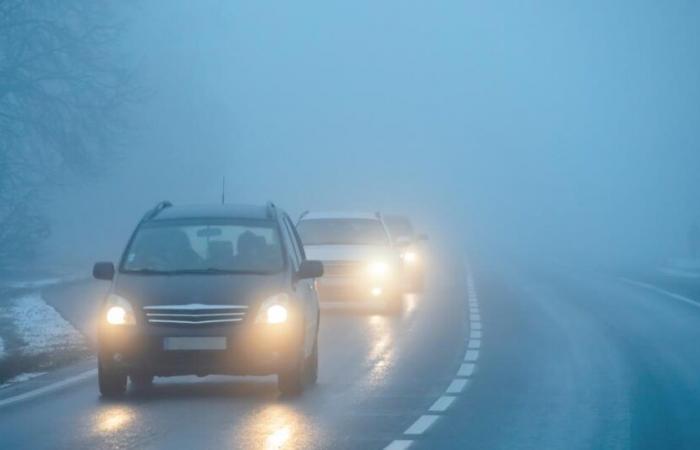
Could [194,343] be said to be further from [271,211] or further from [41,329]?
[41,329]

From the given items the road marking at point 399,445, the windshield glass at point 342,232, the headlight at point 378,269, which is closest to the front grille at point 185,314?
the road marking at point 399,445

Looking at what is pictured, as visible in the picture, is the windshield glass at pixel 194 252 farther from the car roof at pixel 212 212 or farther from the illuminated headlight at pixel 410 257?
the illuminated headlight at pixel 410 257

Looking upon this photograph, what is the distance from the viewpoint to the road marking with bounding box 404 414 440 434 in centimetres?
1350

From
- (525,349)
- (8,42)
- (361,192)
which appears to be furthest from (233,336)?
(361,192)

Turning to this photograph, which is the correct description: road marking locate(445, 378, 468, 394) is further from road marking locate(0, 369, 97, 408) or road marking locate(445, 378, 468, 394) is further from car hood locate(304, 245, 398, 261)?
car hood locate(304, 245, 398, 261)

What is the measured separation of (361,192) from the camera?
186375mm

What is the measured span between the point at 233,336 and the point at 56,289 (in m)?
19.1

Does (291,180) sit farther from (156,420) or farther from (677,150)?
(156,420)

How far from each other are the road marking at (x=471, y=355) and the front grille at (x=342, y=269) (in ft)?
24.3

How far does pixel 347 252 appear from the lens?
29.1 meters

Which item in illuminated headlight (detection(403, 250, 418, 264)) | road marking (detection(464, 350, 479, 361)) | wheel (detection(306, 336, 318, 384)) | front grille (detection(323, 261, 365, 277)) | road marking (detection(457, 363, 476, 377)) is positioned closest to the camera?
wheel (detection(306, 336, 318, 384))

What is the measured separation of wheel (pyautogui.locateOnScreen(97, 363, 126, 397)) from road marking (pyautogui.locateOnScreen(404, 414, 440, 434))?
2884 millimetres

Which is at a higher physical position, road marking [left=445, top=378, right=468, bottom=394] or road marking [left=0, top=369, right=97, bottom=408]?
road marking [left=0, top=369, right=97, bottom=408]

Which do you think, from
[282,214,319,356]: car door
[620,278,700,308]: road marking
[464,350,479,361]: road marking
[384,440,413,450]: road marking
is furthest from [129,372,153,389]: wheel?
[620,278,700,308]: road marking
